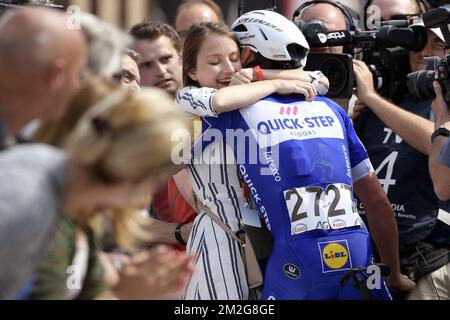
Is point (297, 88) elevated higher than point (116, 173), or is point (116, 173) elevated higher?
point (116, 173)

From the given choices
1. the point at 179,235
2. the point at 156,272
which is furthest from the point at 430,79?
the point at 156,272

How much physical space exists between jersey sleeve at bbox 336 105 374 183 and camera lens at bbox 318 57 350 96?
1.83 feet

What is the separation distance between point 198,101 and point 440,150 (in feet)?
3.70

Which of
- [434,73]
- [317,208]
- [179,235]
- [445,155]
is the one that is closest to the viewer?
[317,208]

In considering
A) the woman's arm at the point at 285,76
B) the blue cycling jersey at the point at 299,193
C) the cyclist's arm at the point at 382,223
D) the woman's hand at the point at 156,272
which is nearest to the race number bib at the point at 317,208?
the blue cycling jersey at the point at 299,193

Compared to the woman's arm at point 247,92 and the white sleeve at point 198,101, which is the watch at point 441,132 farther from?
the white sleeve at point 198,101

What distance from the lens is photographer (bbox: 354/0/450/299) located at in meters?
4.88

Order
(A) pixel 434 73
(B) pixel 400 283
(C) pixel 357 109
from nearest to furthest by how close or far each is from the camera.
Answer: (A) pixel 434 73, (B) pixel 400 283, (C) pixel 357 109

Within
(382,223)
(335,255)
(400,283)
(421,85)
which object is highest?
(421,85)

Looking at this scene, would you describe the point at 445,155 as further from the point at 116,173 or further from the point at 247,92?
the point at 116,173

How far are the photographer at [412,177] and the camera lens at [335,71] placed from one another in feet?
0.60

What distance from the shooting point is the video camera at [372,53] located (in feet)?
16.5

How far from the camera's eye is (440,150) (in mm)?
4398

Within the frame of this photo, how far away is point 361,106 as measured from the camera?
5.33 meters
